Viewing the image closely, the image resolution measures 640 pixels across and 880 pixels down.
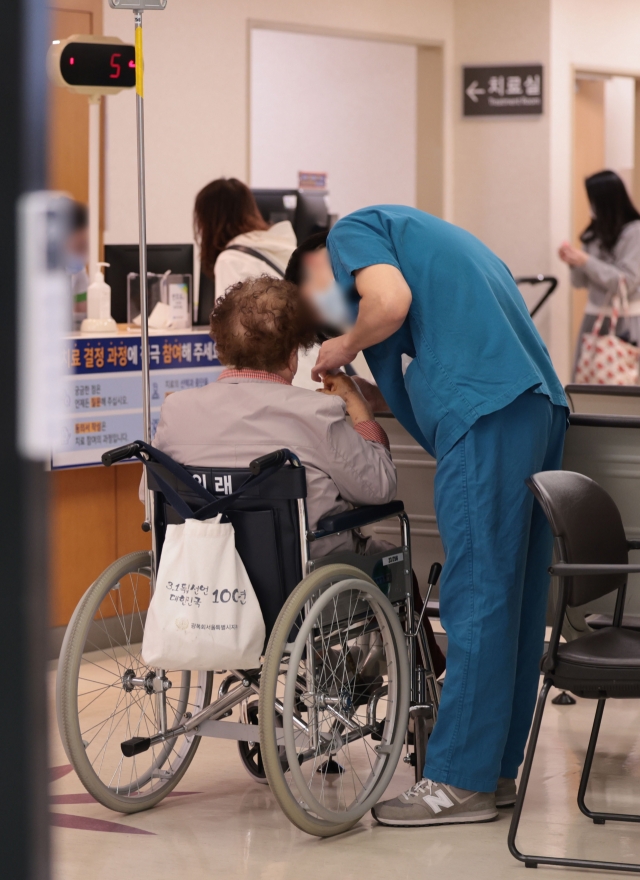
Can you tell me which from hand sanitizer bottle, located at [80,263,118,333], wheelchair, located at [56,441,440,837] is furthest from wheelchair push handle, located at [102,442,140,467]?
hand sanitizer bottle, located at [80,263,118,333]

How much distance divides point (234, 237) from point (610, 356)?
298 centimetres

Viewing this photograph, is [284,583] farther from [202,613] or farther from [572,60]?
[572,60]

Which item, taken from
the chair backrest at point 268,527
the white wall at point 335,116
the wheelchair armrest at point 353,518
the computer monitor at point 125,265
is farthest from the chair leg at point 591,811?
the white wall at point 335,116

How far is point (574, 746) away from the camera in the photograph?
3133 mm

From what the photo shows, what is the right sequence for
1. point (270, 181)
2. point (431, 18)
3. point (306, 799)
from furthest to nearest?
point (270, 181)
point (431, 18)
point (306, 799)

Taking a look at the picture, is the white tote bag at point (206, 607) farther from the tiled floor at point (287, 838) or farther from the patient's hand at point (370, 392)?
the patient's hand at point (370, 392)

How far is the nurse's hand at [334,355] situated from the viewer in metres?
2.51

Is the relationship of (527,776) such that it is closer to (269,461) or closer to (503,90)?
(269,461)

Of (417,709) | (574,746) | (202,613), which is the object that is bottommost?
(574,746)

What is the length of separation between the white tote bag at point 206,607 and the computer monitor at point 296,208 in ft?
10.2

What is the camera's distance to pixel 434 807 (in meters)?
2.53

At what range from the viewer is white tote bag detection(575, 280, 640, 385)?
22.2 ft

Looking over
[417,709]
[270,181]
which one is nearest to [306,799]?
[417,709]

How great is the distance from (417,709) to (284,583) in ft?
1.46
